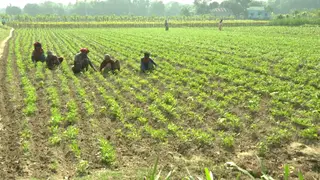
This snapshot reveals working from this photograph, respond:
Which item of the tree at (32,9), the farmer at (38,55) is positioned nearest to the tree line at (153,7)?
the tree at (32,9)

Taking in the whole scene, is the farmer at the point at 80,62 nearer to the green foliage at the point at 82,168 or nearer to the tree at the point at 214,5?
the green foliage at the point at 82,168

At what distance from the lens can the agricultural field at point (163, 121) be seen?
5.77 m

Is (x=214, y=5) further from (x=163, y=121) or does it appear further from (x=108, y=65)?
(x=163, y=121)

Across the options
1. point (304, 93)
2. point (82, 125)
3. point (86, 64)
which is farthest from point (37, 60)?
point (304, 93)

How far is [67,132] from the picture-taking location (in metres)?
6.98

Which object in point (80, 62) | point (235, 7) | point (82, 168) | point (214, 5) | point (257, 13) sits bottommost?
point (82, 168)

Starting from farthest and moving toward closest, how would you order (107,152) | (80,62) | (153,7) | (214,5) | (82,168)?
(153,7) → (214,5) → (80,62) → (107,152) → (82,168)

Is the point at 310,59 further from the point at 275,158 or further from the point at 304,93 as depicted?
the point at 275,158

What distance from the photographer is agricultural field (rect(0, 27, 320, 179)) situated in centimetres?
577

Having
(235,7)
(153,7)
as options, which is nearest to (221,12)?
(235,7)

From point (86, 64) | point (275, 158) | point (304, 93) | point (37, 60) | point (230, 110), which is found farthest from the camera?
point (37, 60)

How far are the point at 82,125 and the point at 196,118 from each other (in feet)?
9.18

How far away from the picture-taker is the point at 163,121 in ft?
25.6

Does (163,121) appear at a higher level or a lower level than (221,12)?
lower
